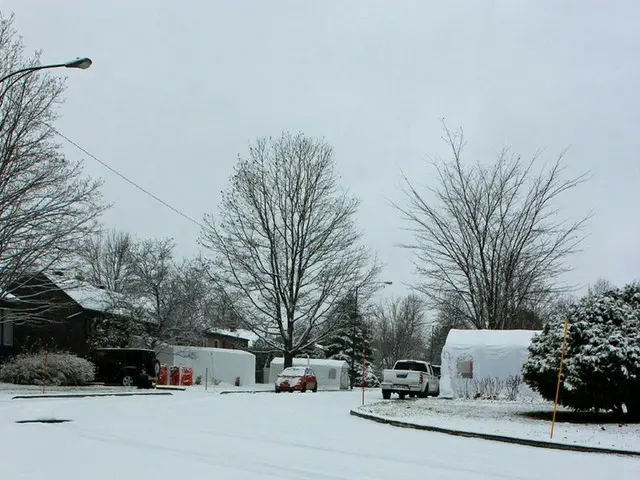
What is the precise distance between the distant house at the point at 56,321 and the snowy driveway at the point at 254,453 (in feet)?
73.4

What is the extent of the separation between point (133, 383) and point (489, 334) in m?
18.1

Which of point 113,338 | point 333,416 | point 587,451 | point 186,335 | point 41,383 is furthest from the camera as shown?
point 186,335

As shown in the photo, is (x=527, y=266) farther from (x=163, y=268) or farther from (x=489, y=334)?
(x=163, y=268)

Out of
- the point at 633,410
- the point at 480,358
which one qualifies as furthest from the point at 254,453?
the point at 480,358

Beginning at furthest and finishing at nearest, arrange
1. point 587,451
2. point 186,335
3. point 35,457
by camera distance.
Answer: point 186,335
point 587,451
point 35,457

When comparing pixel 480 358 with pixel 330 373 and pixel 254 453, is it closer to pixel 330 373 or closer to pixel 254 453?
pixel 254 453

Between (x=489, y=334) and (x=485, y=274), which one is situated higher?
(x=485, y=274)

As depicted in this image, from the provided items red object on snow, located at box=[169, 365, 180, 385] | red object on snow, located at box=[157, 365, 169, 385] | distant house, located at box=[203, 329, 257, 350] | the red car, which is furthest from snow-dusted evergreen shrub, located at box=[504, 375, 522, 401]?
distant house, located at box=[203, 329, 257, 350]

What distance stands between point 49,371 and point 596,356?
78.1ft

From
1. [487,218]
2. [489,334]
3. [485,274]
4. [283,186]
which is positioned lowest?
[489,334]

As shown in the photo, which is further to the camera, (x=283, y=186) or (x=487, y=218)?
(x=283, y=186)

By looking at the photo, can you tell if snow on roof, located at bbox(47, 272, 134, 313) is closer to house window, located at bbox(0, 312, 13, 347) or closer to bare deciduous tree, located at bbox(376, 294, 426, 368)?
house window, located at bbox(0, 312, 13, 347)

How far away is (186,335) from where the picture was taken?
49219 millimetres

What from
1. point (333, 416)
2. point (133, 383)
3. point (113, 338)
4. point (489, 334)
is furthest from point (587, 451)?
point (113, 338)
